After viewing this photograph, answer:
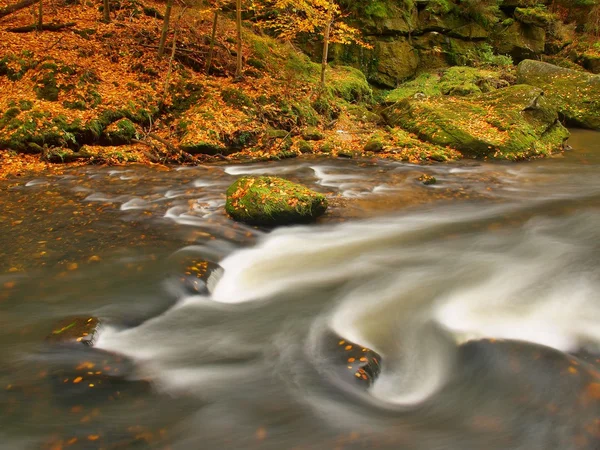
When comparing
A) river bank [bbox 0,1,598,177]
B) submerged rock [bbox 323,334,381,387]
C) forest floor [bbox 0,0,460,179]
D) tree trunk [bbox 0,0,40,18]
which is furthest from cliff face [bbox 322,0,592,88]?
submerged rock [bbox 323,334,381,387]

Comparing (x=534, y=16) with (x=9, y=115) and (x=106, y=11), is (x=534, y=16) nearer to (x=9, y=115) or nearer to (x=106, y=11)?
(x=106, y=11)

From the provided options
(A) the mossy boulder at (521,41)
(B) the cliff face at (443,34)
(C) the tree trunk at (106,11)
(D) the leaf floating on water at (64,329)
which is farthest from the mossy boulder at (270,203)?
(A) the mossy boulder at (521,41)

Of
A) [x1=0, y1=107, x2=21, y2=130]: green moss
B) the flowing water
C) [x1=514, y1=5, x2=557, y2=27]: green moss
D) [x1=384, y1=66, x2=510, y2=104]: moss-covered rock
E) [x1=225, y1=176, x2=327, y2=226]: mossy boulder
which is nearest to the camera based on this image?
the flowing water

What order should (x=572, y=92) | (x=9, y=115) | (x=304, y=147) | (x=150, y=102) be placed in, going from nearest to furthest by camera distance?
1. (x=9, y=115)
2. (x=150, y=102)
3. (x=304, y=147)
4. (x=572, y=92)

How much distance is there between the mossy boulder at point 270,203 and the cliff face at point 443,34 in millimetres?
13469

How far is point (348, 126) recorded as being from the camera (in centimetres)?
1371

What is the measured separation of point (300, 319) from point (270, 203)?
8.37 ft

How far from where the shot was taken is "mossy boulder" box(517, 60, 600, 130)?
601 inches

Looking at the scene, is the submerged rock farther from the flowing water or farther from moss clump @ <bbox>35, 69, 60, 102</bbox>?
Result: moss clump @ <bbox>35, 69, 60, 102</bbox>

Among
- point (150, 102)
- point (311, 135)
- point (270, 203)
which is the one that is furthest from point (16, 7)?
point (270, 203)

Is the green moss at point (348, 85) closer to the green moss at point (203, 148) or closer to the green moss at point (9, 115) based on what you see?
the green moss at point (203, 148)

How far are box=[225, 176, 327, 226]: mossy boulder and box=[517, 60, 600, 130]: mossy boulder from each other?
1227cm

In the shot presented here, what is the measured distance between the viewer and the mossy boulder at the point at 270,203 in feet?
22.4

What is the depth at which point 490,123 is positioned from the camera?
1216 cm
